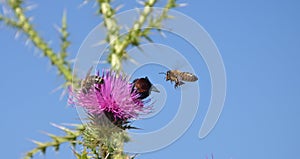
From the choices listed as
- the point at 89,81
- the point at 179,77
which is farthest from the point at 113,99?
the point at 179,77

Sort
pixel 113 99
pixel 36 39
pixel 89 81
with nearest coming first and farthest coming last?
1. pixel 89 81
2. pixel 113 99
3. pixel 36 39

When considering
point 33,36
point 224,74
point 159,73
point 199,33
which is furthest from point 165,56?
point 33,36

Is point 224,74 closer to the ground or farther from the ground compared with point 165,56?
closer to the ground

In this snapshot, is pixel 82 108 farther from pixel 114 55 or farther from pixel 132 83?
pixel 114 55

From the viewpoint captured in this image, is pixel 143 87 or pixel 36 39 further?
pixel 36 39

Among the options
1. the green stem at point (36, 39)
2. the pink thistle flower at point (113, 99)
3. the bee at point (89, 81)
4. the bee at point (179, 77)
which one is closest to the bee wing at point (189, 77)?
the bee at point (179, 77)

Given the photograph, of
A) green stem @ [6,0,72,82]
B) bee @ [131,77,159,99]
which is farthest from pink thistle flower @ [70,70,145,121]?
green stem @ [6,0,72,82]

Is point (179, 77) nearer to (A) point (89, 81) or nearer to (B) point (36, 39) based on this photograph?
(A) point (89, 81)
